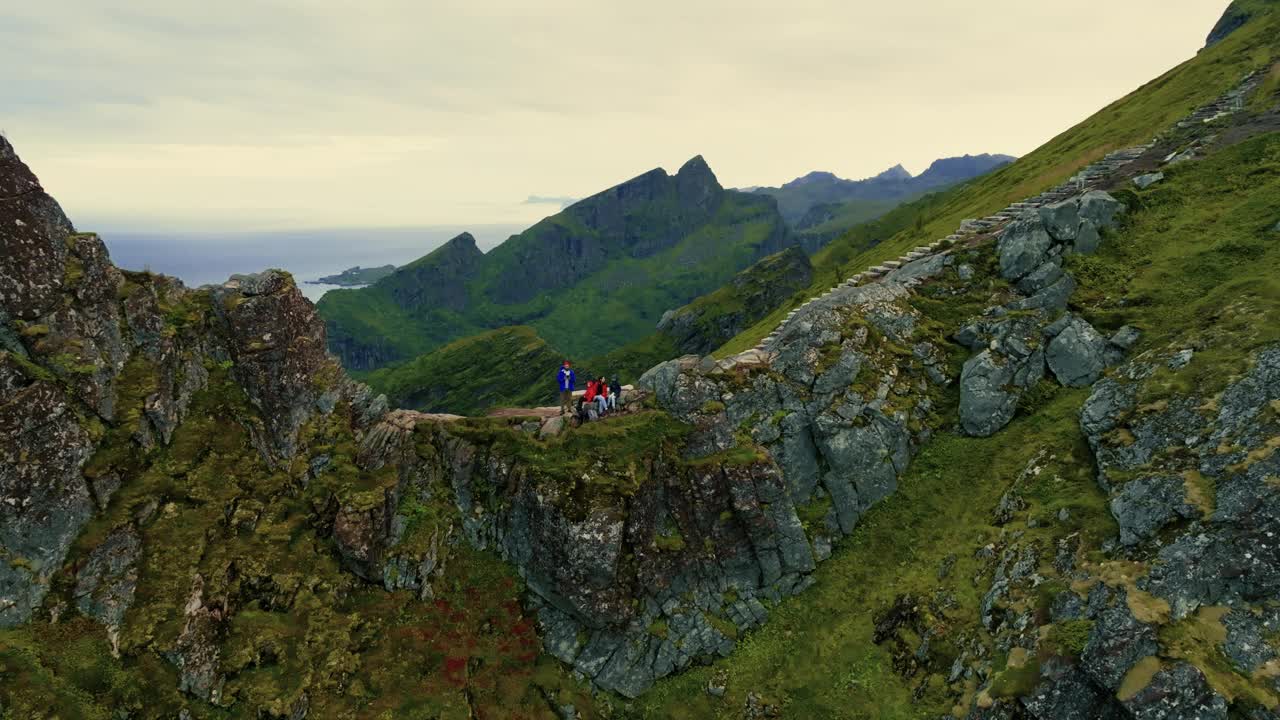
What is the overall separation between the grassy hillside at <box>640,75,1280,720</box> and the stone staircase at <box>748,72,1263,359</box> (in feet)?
39.4

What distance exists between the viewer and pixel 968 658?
23422mm

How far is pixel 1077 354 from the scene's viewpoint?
106 feet

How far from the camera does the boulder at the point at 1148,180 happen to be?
4078cm

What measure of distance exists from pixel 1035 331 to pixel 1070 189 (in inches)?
1026

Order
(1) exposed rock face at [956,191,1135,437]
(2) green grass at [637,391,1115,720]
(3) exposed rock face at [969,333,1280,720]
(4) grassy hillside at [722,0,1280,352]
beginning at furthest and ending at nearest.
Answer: (4) grassy hillside at [722,0,1280,352] < (1) exposed rock face at [956,191,1135,437] < (2) green grass at [637,391,1115,720] < (3) exposed rock face at [969,333,1280,720]

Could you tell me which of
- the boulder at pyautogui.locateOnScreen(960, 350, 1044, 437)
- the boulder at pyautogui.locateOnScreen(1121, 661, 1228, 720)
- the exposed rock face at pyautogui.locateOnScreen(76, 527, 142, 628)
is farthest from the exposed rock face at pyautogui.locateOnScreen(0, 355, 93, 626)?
the boulder at pyautogui.locateOnScreen(960, 350, 1044, 437)

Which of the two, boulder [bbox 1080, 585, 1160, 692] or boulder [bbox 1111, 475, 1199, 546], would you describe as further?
boulder [bbox 1111, 475, 1199, 546]

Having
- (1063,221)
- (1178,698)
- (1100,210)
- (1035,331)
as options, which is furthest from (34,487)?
(1100,210)

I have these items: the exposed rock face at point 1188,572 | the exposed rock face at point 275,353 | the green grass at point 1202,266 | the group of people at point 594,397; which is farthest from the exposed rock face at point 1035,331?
the exposed rock face at point 275,353

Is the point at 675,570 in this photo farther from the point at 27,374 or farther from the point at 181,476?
the point at 27,374

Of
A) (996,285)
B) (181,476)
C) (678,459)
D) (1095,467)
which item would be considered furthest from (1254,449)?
(181,476)

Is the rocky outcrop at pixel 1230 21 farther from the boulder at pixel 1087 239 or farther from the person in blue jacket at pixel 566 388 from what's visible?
the person in blue jacket at pixel 566 388

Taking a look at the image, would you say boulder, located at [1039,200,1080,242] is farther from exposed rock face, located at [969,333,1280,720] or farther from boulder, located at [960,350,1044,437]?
exposed rock face, located at [969,333,1280,720]

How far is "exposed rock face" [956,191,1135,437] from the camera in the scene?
3256cm
